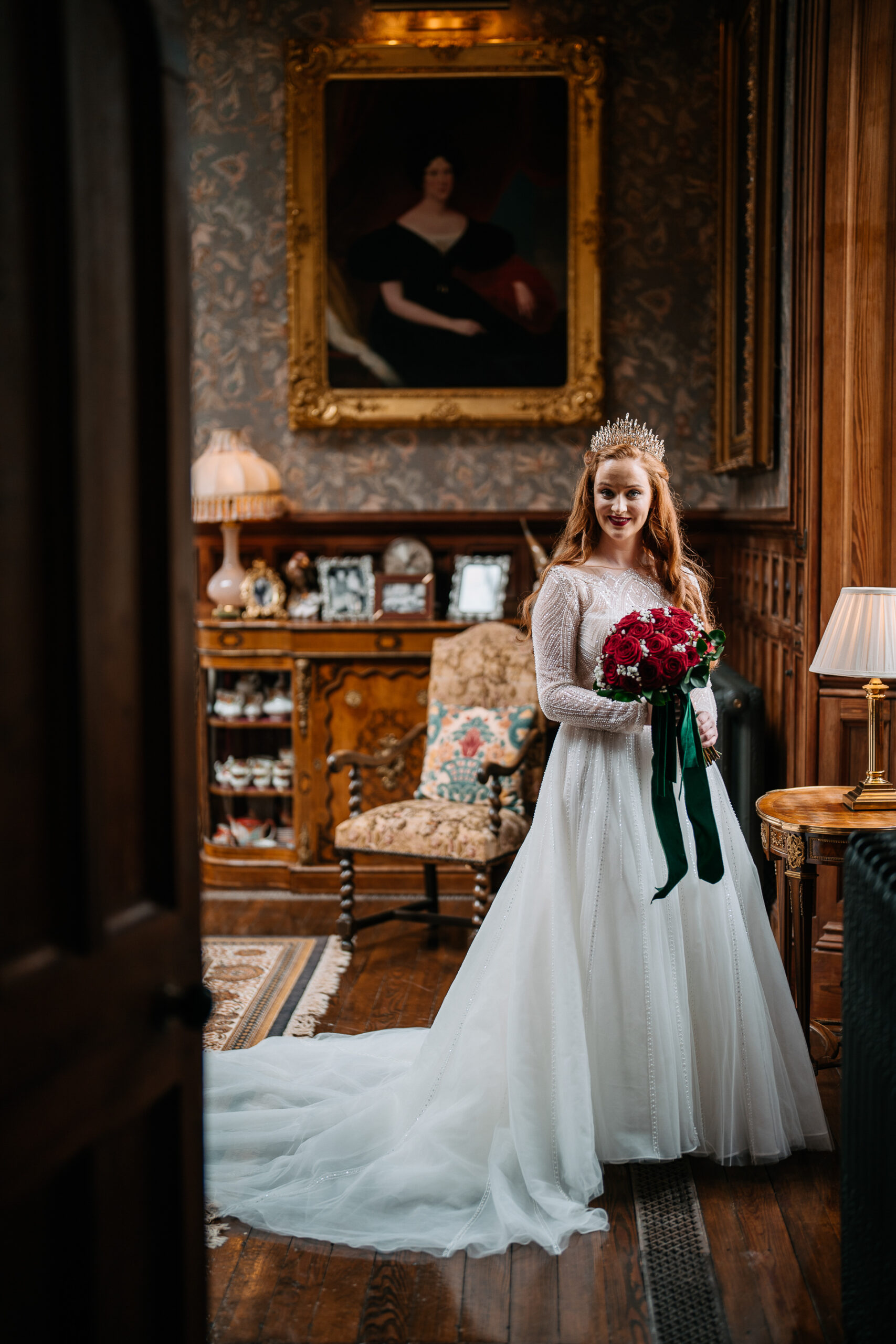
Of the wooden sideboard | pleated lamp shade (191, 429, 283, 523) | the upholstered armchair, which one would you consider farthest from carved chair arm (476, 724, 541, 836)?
pleated lamp shade (191, 429, 283, 523)

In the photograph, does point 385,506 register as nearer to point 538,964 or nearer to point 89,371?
point 538,964

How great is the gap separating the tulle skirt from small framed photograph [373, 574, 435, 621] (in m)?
→ 2.49

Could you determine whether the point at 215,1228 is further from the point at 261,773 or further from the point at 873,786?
the point at 261,773

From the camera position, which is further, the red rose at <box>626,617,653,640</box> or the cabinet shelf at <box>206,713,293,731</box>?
the cabinet shelf at <box>206,713,293,731</box>

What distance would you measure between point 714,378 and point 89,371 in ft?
15.2

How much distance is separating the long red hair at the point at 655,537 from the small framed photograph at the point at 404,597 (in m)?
2.28

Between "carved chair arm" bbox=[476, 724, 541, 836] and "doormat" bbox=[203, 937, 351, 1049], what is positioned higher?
"carved chair arm" bbox=[476, 724, 541, 836]

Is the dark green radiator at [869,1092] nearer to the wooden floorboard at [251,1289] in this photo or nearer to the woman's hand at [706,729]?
the woman's hand at [706,729]

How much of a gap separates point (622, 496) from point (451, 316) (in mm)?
2692

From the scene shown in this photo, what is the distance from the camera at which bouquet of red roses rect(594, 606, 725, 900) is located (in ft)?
9.43

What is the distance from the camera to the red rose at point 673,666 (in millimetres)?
2859

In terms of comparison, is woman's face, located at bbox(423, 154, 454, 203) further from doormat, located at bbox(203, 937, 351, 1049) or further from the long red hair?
doormat, located at bbox(203, 937, 351, 1049)

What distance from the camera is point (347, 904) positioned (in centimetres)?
475

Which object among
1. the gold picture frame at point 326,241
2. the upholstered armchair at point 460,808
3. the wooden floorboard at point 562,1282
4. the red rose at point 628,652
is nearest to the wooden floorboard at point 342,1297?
the wooden floorboard at point 562,1282
